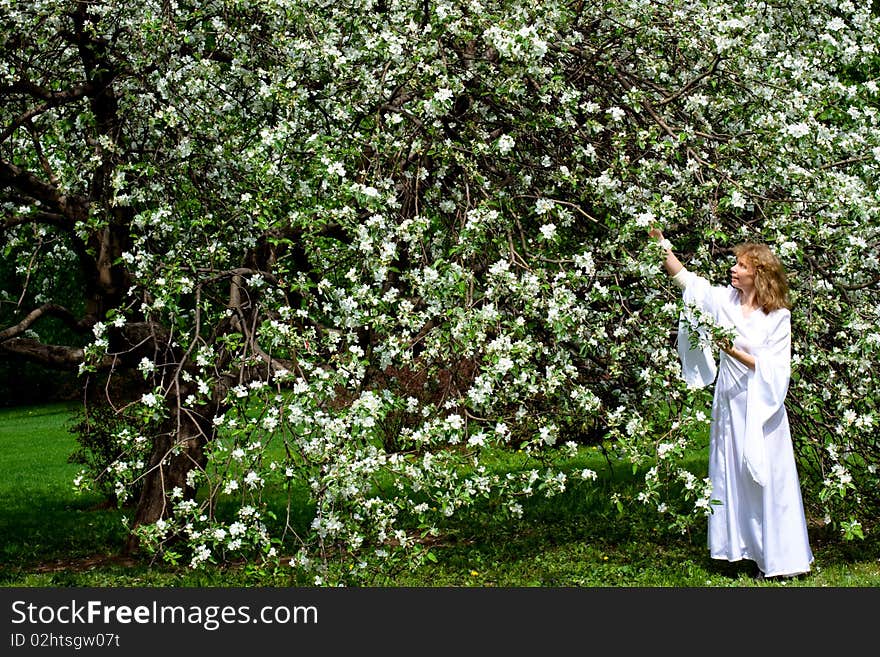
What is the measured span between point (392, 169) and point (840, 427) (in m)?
2.83

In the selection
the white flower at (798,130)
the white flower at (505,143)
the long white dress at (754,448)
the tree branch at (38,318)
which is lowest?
the long white dress at (754,448)

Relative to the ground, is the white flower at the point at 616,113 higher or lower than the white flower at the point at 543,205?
higher

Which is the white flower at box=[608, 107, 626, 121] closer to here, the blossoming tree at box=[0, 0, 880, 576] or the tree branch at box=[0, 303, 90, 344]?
the blossoming tree at box=[0, 0, 880, 576]

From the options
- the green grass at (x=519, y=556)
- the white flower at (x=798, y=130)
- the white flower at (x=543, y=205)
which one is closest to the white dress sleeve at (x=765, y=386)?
the green grass at (x=519, y=556)

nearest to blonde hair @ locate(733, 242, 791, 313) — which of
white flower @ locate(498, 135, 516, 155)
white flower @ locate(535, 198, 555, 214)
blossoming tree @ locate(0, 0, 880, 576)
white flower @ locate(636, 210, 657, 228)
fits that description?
blossoming tree @ locate(0, 0, 880, 576)

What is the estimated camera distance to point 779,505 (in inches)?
227

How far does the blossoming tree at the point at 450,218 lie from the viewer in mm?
4543

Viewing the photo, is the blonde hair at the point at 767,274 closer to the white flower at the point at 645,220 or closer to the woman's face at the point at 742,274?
the woman's face at the point at 742,274

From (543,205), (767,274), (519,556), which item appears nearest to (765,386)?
(767,274)

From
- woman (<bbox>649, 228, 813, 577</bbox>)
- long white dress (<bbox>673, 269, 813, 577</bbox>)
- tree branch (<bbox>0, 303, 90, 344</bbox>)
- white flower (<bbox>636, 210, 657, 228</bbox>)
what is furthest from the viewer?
tree branch (<bbox>0, 303, 90, 344</bbox>)

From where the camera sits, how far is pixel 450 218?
217 inches

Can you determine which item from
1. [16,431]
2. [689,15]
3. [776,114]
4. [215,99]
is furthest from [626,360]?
[16,431]

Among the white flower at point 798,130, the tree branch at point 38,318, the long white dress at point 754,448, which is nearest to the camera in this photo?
the white flower at point 798,130

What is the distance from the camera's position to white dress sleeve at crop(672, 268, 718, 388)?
16.3ft
